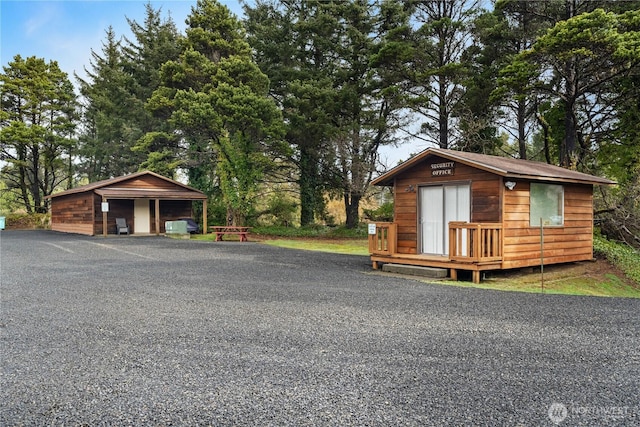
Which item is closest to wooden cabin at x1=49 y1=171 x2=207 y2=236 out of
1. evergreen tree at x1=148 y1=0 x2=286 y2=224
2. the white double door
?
evergreen tree at x1=148 y1=0 x2=286 y2=224

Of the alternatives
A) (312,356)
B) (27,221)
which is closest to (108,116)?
(27,221)

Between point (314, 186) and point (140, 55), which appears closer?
point (314, 186)

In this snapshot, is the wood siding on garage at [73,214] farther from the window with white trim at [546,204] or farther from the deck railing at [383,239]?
the window with white trim at [546,204]

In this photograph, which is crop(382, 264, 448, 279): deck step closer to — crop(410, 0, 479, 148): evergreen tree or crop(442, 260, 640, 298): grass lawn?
crop(442, 260, 640, 298): grass lawn

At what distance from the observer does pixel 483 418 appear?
112 inches

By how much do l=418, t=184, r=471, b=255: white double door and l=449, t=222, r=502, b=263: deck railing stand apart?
0.74 m

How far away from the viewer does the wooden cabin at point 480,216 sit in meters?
8.83

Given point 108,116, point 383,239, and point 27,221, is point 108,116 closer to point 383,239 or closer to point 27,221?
point 27,221

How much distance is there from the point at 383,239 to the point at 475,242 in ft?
7.87

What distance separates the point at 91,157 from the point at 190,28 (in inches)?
725

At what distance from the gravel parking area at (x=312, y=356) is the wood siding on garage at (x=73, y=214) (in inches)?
628

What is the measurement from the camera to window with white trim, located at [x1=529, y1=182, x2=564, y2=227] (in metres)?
9.59

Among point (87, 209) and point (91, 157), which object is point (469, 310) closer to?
point (87, 209)

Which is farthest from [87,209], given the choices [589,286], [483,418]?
[483,418]
